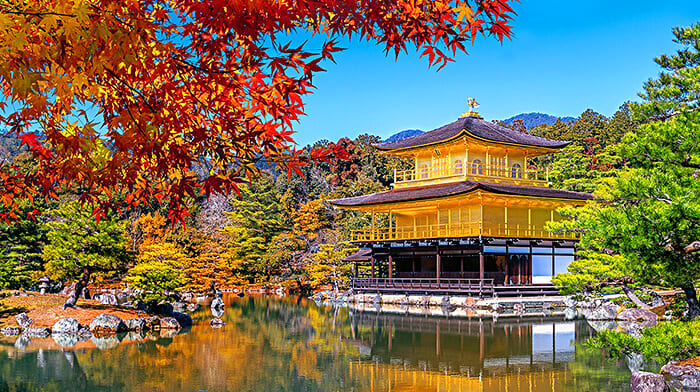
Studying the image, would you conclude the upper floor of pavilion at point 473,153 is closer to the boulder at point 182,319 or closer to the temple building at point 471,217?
the temple building at point 471,217

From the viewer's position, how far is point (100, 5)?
103 inches

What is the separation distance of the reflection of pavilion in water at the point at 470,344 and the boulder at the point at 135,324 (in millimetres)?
5839

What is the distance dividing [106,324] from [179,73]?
612 inches

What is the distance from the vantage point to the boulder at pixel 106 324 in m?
16.9

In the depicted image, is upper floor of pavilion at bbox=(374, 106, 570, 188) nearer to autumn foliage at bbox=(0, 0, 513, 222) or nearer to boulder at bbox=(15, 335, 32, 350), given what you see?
boulder at bbox=(15, 335, 32, 350)

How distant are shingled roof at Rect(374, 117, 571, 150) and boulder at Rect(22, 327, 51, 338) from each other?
60.4 ft

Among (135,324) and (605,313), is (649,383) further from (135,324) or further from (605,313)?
(135,324)

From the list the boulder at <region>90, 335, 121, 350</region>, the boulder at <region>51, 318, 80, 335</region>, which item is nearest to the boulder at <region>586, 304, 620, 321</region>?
the boulder at <region>90, 335, 121, 350</region>

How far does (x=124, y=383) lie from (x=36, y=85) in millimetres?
8953

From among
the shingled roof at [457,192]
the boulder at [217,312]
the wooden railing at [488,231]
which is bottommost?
the boulder at [217,312]

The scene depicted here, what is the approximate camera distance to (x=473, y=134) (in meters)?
28.6

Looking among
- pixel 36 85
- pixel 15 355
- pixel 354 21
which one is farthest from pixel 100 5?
pixel 15 355

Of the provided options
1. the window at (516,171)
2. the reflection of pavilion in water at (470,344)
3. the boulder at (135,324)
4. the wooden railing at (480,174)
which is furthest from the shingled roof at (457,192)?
the boulder at (135,324)

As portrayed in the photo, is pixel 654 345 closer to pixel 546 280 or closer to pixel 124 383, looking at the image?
→ pixel 124 383
